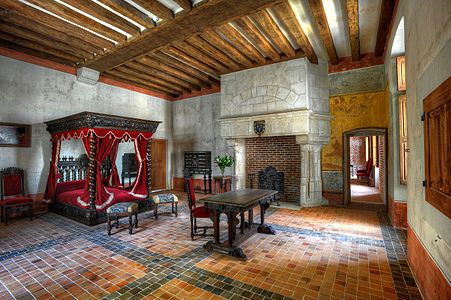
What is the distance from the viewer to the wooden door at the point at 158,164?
942 cm

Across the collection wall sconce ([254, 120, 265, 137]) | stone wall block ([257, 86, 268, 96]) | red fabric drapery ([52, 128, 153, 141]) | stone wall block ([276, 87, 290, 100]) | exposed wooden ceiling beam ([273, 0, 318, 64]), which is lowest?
red fabric drapery ([52, 128, 153, 141])

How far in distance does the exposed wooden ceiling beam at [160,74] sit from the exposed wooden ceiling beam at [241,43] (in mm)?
2884

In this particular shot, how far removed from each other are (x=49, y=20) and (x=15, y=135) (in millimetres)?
3081

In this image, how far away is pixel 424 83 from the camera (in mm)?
2248

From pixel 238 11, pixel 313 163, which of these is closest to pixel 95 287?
pixel 238 11

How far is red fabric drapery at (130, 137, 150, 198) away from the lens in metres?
5.90

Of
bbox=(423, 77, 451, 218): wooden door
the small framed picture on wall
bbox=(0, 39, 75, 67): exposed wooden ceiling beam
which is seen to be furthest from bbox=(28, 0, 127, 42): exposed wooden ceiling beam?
bbox=(423, 77, 451, 218): wooden door

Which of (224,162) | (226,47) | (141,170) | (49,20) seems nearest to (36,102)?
(49,20)

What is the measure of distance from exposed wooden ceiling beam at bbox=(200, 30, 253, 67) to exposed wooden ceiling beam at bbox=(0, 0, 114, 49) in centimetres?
228

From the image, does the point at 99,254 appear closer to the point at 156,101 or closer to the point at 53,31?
A: the point at 53,31

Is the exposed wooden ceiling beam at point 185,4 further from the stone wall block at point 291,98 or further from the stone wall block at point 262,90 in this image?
the stone wall block at point 291,98

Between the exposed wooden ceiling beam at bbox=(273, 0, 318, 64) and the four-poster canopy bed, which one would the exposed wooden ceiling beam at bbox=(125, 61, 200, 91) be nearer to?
the four-poster canopy bed

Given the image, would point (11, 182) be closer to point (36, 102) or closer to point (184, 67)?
point (36, 102)

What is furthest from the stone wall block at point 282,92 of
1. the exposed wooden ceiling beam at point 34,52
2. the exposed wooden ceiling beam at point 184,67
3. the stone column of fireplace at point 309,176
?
the exposed wooden ceiling beam at point 34,52
